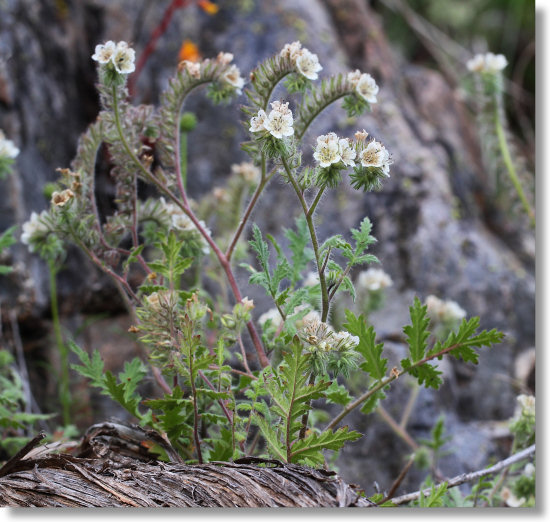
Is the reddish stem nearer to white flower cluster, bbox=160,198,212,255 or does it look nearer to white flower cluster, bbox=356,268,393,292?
white flower cluster, bbox=160,198,212,255

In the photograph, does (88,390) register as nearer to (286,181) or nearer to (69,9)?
(286,181)

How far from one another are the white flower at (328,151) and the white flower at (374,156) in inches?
1.6

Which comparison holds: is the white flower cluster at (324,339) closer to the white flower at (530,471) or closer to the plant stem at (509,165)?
the white flower at (530,471)

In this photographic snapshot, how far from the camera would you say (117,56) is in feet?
3.53

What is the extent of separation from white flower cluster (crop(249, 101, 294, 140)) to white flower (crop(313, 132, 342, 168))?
5cm

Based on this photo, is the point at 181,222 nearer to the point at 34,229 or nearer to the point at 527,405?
the point at 34,229

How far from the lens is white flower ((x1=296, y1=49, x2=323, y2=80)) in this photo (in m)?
1.08

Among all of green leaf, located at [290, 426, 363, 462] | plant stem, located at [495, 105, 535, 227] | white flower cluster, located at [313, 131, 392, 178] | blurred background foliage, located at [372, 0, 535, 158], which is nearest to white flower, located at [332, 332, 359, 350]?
green leaf, located at [290, 426, 363, 462]

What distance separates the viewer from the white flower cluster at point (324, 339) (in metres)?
0.98

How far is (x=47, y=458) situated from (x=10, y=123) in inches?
44.0

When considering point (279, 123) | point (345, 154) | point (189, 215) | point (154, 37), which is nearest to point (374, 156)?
point (345, 154)

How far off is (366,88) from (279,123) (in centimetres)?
24

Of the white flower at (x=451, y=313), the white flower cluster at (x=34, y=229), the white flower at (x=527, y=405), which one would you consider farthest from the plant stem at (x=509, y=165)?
the white flower cluster at (x=34, y=229)

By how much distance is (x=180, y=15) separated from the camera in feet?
7.36
